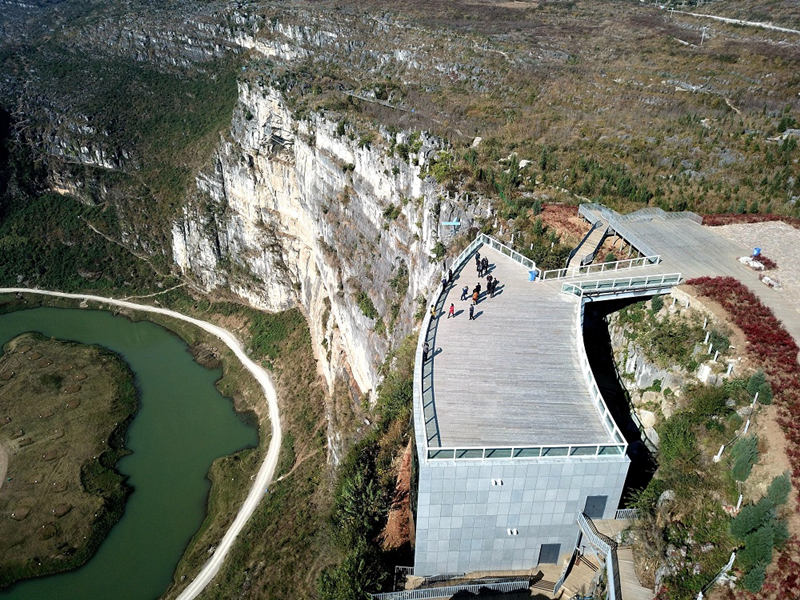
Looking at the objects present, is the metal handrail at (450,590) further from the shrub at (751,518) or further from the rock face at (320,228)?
the rock face at (320,228)

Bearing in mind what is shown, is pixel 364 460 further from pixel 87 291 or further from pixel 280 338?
pixel 87 291

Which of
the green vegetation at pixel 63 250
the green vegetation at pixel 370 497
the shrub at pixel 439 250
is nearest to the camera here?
the green vegetation at pixel 370 497

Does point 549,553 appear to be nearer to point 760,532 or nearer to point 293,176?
point 760,532

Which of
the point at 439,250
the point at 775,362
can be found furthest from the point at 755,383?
the point at 439,250

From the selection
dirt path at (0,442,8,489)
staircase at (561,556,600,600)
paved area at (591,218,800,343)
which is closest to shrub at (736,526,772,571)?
staircase at (561,556,600,600)

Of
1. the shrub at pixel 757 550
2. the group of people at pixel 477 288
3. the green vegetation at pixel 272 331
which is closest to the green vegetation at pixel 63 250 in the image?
the green vegetation at pixel 272 331

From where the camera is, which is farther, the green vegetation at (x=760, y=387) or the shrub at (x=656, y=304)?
the shrub at (x=656, y=304)
